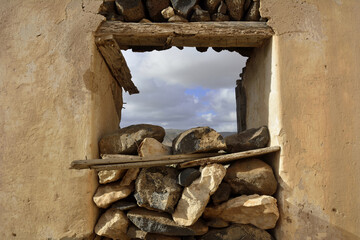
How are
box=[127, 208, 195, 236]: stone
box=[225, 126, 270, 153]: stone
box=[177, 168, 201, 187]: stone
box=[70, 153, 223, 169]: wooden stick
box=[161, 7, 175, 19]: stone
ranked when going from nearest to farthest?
box=[70, 153, 223, 169]: wooden stick
box=[127, 208, 195, 236]: stone
box=[177, 168, 201, 187]: stone
box=[225, 126, 270, 153]: stone
box=[161, 7, 175, 19]: stone

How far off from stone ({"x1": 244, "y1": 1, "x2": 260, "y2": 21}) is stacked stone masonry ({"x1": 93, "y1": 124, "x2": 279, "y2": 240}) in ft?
4.10

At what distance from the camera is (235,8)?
2.81 metres

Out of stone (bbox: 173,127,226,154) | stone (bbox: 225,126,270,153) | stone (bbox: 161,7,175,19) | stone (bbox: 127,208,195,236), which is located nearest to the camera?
stone (bbox: 127,208,195,236)

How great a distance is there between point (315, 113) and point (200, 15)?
1.53 meters

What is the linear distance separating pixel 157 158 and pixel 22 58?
1621 millimetres

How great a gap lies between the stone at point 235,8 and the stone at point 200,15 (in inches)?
10.6

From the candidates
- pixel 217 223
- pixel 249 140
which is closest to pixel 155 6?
pixel 249 140

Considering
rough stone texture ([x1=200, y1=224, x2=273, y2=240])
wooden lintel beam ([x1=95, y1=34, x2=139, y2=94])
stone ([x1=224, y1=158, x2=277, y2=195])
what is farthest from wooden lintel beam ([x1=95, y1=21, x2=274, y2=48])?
rough stone texture ([x1=200, y1=224, x2=273, y2=240])

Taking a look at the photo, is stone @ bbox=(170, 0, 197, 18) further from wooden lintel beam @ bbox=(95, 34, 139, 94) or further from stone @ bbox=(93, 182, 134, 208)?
stone @ bbox=(93, 182, 134, 208)

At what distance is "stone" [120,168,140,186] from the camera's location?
2510 millimetres

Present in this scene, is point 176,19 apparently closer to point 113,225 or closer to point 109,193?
point 109,193

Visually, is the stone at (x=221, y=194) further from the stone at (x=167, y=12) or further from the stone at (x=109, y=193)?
the stone at (x=167, y=12)

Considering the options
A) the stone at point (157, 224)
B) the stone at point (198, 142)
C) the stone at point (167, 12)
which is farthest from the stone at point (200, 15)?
the stone at point (157, 224)

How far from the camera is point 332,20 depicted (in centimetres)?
274
